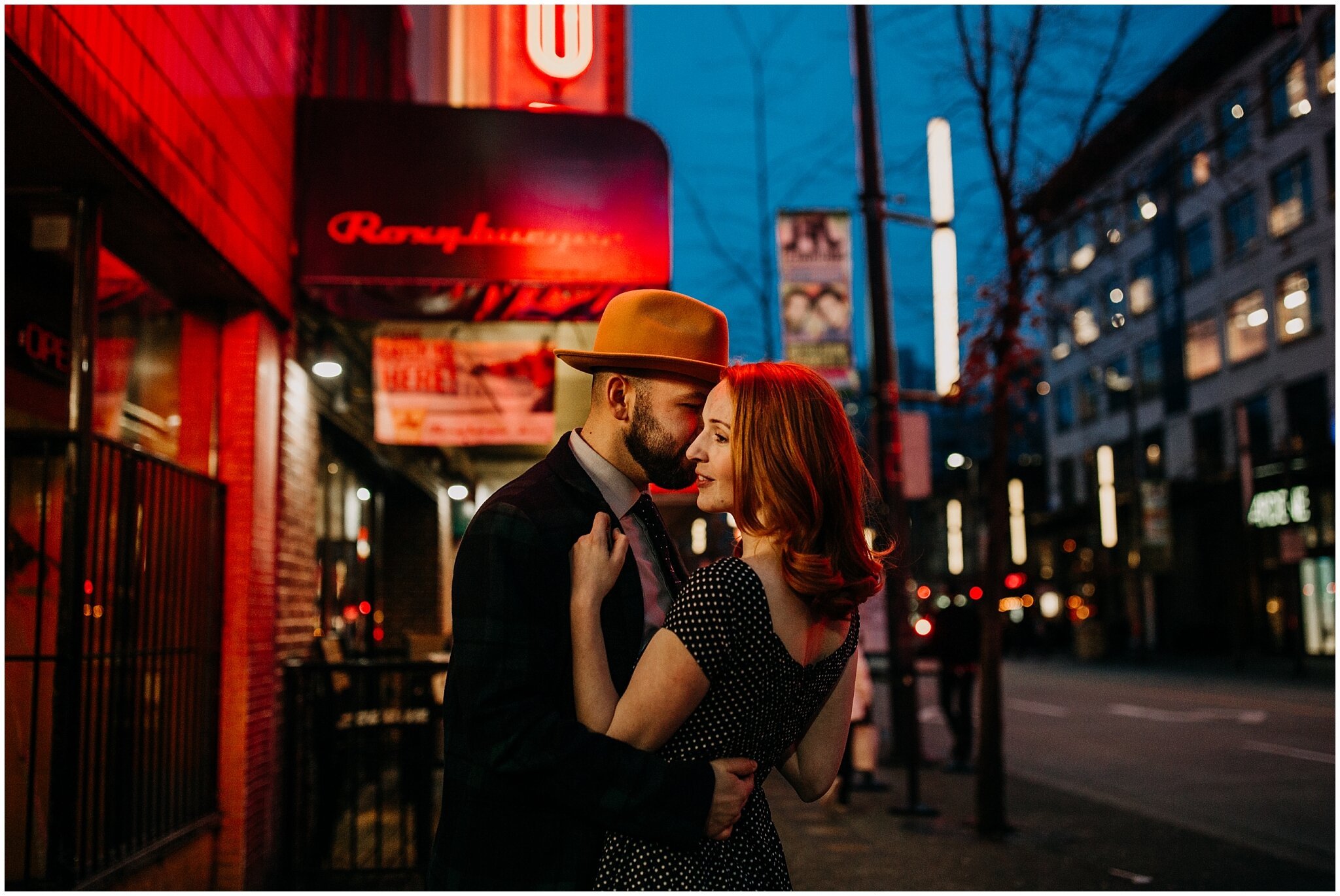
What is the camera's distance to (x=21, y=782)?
187 inches

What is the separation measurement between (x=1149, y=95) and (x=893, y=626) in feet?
18.4

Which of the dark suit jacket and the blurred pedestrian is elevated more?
the dark suit jacket

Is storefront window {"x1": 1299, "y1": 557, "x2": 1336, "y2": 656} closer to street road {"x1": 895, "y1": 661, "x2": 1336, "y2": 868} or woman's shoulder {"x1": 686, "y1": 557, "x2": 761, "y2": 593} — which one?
street road {"x1": 895, "y1": 661, "x2": 1336, "y2": 868}

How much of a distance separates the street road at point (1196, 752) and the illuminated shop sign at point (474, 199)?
241 inches

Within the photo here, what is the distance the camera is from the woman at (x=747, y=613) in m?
2.26

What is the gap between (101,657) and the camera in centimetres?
508

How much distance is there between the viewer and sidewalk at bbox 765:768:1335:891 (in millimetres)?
7531

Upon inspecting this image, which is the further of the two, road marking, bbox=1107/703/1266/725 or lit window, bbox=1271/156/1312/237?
lit window, bbox=1271/156/1312/237

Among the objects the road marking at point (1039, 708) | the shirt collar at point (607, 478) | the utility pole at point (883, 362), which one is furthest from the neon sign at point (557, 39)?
the road marking at point (1039, 708)

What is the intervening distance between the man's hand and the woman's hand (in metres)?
0.39

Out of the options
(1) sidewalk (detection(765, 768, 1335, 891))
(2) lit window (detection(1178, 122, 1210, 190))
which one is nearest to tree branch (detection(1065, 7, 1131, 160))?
→ (1) sidewalk (detection(765, 768, 1335, 891))

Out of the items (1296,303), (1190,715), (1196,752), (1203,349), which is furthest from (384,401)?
(1203,349)

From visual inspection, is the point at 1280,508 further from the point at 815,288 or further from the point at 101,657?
the point at 101,657

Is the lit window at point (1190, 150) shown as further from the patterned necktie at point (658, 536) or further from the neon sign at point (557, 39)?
the patterned necktie at point (658, 536)
